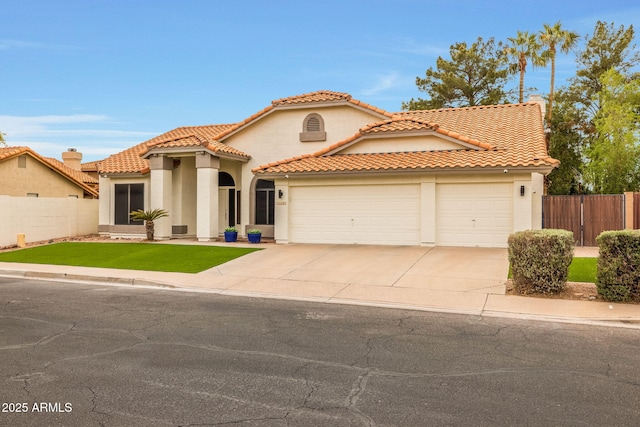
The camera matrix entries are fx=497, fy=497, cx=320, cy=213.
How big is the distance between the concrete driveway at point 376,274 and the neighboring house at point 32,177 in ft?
57.8

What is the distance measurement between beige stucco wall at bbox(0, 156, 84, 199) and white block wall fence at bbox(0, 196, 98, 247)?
13.3ft

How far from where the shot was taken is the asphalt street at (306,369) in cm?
455

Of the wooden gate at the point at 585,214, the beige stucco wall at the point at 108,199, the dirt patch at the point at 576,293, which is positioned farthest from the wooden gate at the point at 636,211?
the beige stucco wall at the point at 108,199

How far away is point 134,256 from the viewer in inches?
662

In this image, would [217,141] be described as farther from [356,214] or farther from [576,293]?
[576,293]

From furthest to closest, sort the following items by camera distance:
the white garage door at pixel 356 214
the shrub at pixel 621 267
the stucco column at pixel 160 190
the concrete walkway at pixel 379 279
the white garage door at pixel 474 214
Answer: the stucco column at pixel 160 190 < the white garage door at pixel 356 214 < the white garage door at pixel 474 214 < the shrub at pixel 621 267 < the concrete walkway at pixel 379 279

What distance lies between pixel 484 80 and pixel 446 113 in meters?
21.0

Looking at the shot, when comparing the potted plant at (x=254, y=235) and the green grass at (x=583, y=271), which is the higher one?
Result: the potted plant at (x=254, y=235)

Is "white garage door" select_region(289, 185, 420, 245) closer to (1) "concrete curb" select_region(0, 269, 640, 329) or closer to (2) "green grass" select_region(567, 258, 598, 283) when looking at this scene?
(2) "green grass" select_region(567, 258, 598, 283)

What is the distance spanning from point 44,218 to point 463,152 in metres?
19.6

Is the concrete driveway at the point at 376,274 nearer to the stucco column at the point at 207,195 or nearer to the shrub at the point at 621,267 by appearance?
the shrub at the point at 621,267

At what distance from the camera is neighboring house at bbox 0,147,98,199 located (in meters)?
26.5

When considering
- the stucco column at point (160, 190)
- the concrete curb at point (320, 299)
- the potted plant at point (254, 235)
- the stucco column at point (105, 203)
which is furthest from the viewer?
the stucco column at point (105, 203)

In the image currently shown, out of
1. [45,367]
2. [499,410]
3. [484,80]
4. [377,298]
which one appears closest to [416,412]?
[499,410]
